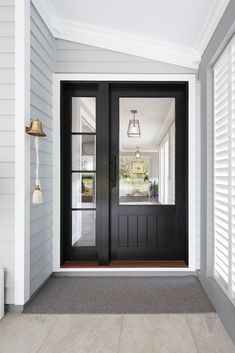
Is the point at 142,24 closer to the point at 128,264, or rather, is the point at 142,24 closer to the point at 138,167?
the point at 138,167

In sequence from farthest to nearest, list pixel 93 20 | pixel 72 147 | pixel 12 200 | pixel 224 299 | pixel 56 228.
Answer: pixel 72 147
pixel 56 228
pixel 93 20
pixel 12 200
pixel 224 299

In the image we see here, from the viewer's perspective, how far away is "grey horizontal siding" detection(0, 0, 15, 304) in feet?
7.75

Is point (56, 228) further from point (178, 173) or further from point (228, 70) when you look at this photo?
point (228, 70)

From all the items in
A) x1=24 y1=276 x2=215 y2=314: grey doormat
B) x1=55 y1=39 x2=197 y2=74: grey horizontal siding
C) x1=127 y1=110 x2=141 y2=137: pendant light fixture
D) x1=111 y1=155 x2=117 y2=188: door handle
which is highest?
x1=55 y1=39 x2=197 y2=74: grey horizontal siding

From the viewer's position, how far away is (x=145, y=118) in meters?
3.42

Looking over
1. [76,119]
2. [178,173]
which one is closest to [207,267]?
[178,173]

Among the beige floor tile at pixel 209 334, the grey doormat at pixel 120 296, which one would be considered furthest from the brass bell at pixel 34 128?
the beige floor tile at pixel 209 334

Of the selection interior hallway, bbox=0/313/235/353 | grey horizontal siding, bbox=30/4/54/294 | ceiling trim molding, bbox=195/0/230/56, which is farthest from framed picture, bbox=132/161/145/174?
interior hallway, bbox=0/313/235/353

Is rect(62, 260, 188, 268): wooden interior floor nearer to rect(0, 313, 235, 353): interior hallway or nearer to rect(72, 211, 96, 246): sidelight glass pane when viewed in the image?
rect(72, 211, 96, 246): sidelight glass pane

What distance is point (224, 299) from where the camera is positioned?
2166 millimetres

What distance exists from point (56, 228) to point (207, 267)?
5.33ft

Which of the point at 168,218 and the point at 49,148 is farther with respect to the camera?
the point at 168,218

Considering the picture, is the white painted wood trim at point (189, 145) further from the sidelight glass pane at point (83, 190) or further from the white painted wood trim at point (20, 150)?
the white painted wood trim at point (20, 150)

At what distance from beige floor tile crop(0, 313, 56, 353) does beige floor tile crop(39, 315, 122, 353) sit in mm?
62
